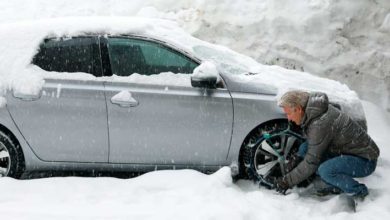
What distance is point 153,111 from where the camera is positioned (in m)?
5.14

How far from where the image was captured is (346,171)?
15.6ft

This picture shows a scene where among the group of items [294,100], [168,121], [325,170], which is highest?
[294,100]

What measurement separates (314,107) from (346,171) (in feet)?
2.10

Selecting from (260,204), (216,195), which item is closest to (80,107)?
(216,195)

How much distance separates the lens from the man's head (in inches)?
182

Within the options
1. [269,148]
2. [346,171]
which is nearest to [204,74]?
[269,148]

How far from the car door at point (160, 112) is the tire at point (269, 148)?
23cm

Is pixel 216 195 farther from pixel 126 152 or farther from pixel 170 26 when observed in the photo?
pixel 170 26

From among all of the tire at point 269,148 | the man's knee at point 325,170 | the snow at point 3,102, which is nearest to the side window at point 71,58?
the snow at point 3,102

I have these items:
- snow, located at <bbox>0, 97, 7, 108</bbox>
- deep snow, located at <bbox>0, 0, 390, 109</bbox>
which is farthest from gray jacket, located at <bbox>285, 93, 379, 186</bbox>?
deep snow, located at <bbox>0, 0, 390, 109</bbox>

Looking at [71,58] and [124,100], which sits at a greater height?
[71,58]

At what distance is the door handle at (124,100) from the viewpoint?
509 cm

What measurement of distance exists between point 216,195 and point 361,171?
4.25 feet

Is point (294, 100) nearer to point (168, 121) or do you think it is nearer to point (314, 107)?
point (314, 107)
